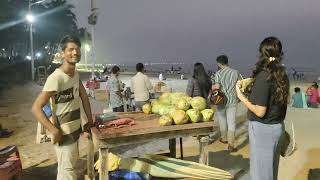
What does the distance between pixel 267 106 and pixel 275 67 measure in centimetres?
43

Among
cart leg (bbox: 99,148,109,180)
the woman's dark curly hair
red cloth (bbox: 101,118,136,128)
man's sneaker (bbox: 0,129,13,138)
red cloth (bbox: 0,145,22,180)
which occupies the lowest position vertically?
man's sneaker (bbox: 0,129,13,138)

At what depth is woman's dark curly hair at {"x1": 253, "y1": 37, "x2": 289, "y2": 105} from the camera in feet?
13.7

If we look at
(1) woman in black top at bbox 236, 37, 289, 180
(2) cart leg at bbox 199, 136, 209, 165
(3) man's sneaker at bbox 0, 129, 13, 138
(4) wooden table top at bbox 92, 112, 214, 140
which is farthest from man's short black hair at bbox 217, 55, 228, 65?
(3) man's sneaker at bbox 0, 129, 13, 138

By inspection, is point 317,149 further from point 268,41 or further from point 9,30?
point 9,30

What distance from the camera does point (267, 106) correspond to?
168 inches

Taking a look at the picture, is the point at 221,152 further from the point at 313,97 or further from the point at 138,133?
the point at 313,97

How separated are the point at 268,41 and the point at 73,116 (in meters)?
2.34

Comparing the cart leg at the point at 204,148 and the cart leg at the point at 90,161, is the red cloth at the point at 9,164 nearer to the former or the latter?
the cart leg at the point at 90,161

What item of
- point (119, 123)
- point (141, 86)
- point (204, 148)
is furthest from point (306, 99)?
point (119, 123)

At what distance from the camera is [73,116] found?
14.9ft

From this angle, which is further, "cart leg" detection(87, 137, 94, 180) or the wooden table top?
"cart leg" detection(87, 137, 94, 180)

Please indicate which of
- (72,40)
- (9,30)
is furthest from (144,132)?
(9,30)

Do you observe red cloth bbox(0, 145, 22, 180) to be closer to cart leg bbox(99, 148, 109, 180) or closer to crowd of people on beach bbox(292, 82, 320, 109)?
cart leg bbox(99, 148, 109, 180)

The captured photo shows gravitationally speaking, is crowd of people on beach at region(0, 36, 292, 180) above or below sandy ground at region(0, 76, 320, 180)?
above
